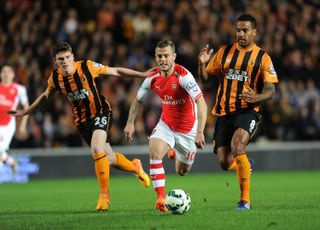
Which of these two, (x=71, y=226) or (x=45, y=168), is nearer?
(x=71, y=226)

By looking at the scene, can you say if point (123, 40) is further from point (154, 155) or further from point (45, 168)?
point (154, 155)

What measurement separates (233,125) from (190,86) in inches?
25.5

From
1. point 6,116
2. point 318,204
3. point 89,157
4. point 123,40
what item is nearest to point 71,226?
point 318,204

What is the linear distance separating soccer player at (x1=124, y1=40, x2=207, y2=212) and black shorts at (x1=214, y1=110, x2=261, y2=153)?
0.26 m

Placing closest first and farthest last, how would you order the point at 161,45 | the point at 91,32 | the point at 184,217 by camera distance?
the point at 184,217 → the point at 161,45 → the point at 91,32

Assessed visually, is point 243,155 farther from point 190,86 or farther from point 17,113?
point 17,113

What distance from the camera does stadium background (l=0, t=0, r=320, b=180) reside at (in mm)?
17406

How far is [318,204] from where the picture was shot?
9203mm

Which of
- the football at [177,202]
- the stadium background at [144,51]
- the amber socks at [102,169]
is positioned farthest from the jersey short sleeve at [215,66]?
the stadium background at [144,51]

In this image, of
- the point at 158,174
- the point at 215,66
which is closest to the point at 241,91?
the point at 215,66

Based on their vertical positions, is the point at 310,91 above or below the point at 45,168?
above

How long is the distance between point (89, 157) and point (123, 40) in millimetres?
3609

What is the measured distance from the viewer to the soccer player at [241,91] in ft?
28.5

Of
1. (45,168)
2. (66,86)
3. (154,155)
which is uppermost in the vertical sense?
(66,86)
